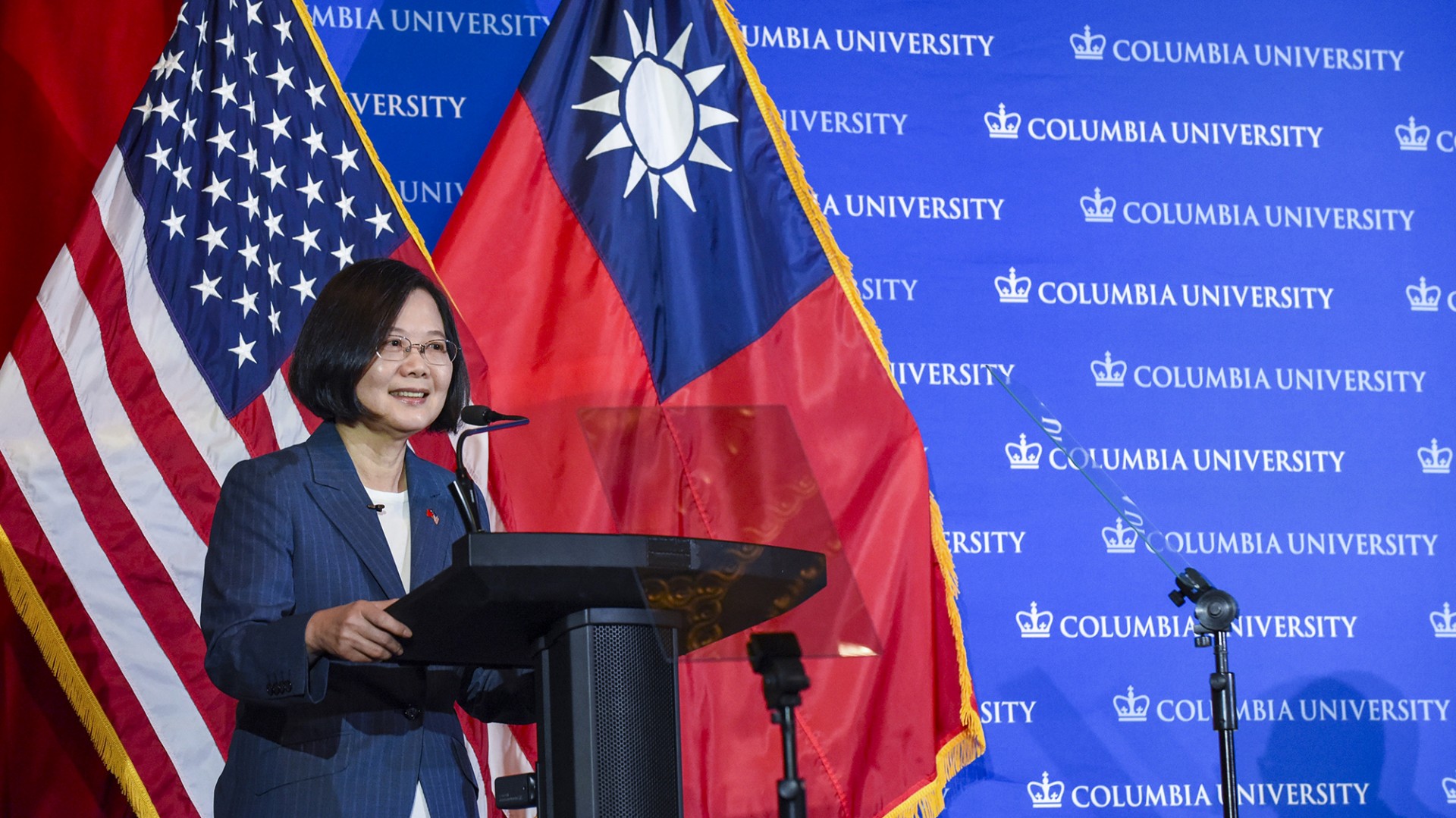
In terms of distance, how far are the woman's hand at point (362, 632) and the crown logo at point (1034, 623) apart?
7.57ft

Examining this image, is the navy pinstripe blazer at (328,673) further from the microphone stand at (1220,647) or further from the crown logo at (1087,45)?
the crown logo at (1087,45)

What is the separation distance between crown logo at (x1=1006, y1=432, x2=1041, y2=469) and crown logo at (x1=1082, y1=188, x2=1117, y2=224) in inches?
26.7

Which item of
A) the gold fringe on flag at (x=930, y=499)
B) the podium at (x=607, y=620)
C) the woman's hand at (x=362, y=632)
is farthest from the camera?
the gold fringe on flag at (x=930, y=499)

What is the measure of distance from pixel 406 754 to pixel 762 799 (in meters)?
1.30

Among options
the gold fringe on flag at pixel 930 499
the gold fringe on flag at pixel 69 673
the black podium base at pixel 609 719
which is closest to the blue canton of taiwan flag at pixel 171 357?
the gold fringe on flag at pixel 69 673

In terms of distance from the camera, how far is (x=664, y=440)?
1423 mm

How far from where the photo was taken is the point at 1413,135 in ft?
12.8

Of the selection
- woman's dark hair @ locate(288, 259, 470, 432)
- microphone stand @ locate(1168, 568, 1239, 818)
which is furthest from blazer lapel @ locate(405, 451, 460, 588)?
microphone stand @ locate(1168, 568, 1239, 818)

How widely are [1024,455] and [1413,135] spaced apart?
1.59m

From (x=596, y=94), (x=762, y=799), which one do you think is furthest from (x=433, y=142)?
(x=762, y=799)

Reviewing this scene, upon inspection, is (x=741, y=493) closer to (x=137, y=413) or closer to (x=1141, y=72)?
(x=137, y=413)

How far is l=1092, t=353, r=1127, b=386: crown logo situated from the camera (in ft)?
11.8

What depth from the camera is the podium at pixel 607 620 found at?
46.4 inches

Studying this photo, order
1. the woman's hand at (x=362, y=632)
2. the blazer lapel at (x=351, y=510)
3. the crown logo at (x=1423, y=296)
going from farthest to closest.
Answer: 1. the crown logo at (x=1423, y=296)
2. the blazer lapel at (x=351, y=510)
3. the woman's hand at (x=362, y=632)
